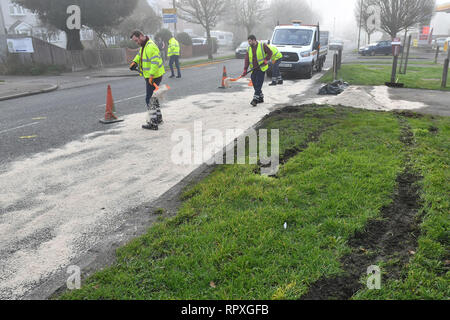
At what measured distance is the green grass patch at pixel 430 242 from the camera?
269cm

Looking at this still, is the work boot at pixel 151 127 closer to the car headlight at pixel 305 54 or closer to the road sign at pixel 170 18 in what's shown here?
the car headlight at pixel 305 54

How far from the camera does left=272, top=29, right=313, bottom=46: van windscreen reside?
17.7 metres

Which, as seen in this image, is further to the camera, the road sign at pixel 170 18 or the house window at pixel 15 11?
the house window at pixel 15 11

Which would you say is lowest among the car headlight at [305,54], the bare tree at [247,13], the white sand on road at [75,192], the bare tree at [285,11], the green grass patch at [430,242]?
the white sand on road at [75,192]

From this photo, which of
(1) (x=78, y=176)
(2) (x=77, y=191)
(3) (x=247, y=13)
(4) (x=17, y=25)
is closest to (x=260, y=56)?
(1) (x=78, y=176)

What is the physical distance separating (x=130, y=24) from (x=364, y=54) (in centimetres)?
2494

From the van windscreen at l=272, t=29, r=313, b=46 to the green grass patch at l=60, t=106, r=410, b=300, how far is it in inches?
520

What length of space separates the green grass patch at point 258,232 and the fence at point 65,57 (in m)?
21.6

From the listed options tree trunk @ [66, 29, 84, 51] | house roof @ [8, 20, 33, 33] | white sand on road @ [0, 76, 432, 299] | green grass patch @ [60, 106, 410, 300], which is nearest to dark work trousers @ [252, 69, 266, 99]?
white sand on road @ [0, 76, 432, 299]

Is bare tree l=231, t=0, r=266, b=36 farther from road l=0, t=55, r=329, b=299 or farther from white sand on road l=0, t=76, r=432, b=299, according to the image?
white sand on road l=0, t=76, r=432, b=299

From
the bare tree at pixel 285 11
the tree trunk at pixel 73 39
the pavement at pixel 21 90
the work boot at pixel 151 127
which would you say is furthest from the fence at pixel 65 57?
the bare tree at pixel 285 11

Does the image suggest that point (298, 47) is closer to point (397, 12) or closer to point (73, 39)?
point (73, 39)
